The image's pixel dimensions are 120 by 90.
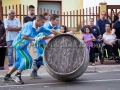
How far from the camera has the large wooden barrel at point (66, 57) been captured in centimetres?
845

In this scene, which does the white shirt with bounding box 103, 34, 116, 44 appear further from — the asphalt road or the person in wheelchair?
the asphalt road

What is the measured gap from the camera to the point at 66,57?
8578 mm

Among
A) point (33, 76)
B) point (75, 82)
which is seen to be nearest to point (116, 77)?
point (75, 82)

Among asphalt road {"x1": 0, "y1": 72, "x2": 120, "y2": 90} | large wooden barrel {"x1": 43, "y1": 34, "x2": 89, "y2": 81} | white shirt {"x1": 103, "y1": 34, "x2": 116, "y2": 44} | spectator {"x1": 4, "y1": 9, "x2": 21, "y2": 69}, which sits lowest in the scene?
asphalt road {"x1": 0, "y1": 72, "x2": 120, "y2": 90}

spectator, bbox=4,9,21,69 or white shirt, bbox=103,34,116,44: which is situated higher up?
spectator, bbox=4,9,21,69

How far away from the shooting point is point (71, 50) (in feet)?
28.2

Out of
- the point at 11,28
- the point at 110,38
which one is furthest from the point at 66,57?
the point at 110,38

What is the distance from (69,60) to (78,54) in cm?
26

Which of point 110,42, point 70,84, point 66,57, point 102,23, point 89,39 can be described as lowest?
point 70,84

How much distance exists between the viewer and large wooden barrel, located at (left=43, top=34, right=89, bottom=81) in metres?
8.45

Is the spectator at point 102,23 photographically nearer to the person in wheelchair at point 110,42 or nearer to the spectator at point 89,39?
the person in wheelchair at point 110,42

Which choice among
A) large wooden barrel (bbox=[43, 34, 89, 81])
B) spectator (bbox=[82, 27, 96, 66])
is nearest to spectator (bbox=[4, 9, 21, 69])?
spectator (bbox=[82, 27, 96, 66])

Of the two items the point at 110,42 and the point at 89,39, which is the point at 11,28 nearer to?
the point at 89,39

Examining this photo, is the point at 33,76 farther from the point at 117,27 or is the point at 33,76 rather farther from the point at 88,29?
the point at 117,27
